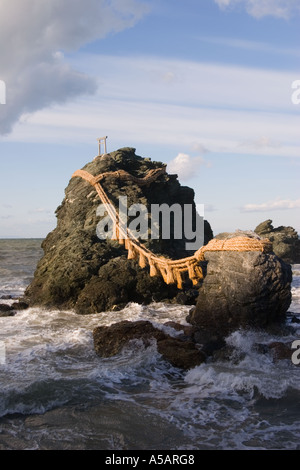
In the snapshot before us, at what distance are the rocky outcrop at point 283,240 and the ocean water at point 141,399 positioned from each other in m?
18.5

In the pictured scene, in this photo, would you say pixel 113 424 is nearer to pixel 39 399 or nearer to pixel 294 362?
pixel 39 399

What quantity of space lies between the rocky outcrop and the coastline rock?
1839 centimetres

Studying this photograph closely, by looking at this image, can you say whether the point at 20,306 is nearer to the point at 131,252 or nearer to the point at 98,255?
the point at 98,255

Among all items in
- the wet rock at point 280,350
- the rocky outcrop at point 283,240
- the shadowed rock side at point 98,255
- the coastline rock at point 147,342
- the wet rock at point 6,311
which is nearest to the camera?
the coastline rock at point 147,342

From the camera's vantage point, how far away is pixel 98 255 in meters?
10.2

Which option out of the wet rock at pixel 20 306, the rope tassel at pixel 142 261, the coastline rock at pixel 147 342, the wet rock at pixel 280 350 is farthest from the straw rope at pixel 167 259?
the wet rock at pixel 20 306

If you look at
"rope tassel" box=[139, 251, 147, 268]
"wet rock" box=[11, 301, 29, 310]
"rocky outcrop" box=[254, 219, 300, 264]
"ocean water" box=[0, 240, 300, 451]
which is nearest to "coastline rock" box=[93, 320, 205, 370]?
"ocean water" box=[0, 240, 300, 451]

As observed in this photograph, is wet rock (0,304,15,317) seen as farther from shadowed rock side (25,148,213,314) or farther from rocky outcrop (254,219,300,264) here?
rocky outcrop (254,219,300,264)

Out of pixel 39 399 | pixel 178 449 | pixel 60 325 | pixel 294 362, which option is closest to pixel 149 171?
pixel 60 325

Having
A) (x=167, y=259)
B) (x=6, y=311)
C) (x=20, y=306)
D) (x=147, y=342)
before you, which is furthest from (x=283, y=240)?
(x=147, y=342)

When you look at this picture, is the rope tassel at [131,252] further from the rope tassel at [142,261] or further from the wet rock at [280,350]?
the wet rock at [280,350]

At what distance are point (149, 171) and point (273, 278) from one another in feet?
18.4

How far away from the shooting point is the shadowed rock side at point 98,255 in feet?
31.8

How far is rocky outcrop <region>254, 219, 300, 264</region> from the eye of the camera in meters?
24.9
